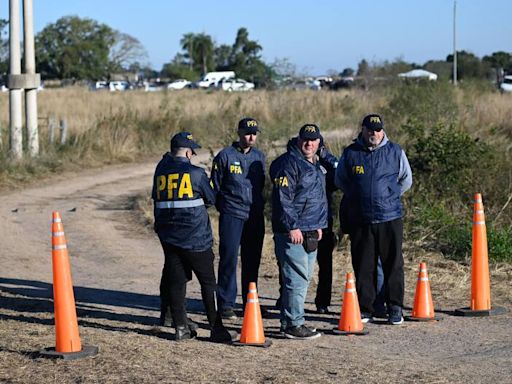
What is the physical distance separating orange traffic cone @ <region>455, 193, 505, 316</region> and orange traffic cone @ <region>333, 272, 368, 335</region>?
52.4 inches

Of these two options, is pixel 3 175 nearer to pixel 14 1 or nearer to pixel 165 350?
pixel 14 1

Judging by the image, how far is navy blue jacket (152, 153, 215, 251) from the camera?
8.04 metres

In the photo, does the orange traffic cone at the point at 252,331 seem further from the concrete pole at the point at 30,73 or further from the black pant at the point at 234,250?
the concrete pole at the point at 30,73

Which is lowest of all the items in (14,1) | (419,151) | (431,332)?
(431,332)

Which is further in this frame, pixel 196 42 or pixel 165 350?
pixel 196 42

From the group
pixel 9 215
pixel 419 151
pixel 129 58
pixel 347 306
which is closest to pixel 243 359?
pixel 347 306

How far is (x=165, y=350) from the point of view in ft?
25.4

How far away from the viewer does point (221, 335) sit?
26.6 ft

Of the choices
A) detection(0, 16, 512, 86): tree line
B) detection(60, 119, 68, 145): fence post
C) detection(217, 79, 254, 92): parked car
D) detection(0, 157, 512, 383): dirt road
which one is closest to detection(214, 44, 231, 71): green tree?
detection(0, 16, 512, 86): tree line

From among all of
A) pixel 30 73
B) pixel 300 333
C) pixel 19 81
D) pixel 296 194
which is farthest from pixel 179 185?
pixel 30 73

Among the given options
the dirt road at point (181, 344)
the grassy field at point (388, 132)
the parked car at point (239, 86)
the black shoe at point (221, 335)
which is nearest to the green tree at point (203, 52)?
the parked car at point (239, 86)

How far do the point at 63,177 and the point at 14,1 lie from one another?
3872mm

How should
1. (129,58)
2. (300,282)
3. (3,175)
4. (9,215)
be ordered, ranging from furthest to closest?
(129,58) → (3,175) → (9,215) → (300,282)

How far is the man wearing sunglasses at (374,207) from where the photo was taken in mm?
8781
